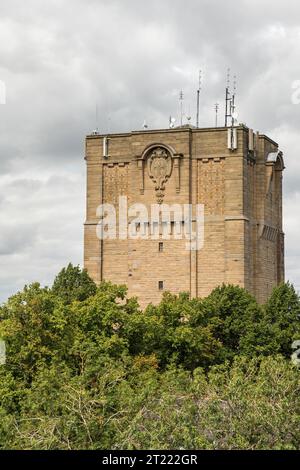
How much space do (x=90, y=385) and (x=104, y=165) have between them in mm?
46592

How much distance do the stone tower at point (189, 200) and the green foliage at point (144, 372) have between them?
735 cm

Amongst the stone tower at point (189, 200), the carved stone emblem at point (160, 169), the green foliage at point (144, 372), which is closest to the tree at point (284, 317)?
the green foliage at point (144, 372)

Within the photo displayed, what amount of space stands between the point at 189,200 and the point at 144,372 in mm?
31882

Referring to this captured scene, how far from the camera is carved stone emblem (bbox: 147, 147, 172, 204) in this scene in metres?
83.2

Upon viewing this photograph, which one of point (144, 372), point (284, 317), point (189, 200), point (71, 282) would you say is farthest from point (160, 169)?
point (144, 372)

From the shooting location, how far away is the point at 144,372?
51938 millimetres

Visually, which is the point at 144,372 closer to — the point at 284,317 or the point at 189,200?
the point at 284,317

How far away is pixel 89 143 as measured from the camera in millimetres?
86312

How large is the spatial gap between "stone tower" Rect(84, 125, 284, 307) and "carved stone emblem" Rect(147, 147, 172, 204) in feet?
0.23

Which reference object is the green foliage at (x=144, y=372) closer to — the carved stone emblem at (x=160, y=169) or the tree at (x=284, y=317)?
the tree at (x=284, y=317)

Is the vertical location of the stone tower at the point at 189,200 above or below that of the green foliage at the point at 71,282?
above

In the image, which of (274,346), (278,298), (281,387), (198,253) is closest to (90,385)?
(281,387)

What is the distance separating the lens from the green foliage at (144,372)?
3111 cm
